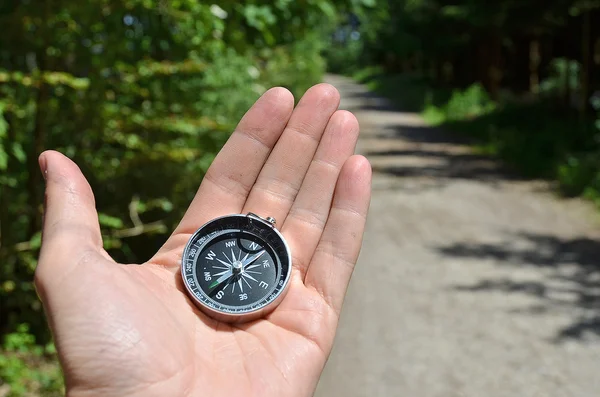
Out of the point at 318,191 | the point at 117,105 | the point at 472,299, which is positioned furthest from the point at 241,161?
the point at 472,299

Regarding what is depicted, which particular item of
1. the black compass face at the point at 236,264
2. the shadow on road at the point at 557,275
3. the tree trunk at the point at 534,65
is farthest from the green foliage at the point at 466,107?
the black compass face at the point at 236,264

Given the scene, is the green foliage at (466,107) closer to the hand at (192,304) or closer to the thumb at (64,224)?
the hand at (192,304)

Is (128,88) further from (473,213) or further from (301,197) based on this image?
(473,213)

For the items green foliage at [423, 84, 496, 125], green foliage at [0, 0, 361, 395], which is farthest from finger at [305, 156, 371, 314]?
green foliage at [423, 84, 496, 125]

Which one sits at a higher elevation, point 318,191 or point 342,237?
point 318,191

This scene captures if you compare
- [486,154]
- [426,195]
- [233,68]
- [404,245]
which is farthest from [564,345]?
[486,154]

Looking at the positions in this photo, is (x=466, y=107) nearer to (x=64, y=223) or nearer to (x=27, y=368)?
(x=27, y=368)
